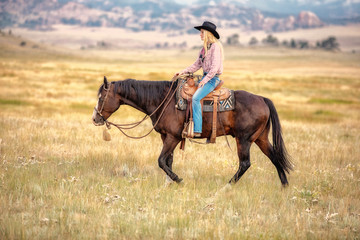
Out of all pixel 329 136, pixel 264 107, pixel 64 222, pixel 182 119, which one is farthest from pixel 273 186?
pixel 329 136

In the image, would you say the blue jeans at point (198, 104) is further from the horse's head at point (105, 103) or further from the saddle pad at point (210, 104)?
the horse's head at point (105, 103)

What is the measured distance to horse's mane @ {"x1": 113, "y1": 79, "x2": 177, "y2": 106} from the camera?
7598 millimetres

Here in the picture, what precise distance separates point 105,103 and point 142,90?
802 millimetres

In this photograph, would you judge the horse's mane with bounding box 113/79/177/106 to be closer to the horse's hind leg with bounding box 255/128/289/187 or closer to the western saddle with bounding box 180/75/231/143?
the western saddle with bounding box 180/75/231/143

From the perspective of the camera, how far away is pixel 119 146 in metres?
10.5

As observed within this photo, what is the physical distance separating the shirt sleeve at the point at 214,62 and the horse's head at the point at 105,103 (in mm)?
1904

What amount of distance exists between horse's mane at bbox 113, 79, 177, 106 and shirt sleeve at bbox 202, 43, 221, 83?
34.2 inches

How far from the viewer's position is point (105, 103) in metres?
7.58

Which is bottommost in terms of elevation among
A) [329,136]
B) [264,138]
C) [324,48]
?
[329,136]

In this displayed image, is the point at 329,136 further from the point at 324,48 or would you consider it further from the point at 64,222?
the point at 324,48

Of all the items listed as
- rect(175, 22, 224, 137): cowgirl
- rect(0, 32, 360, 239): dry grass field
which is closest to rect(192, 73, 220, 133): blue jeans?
rect(175, 22, 224, 137): cowgirl

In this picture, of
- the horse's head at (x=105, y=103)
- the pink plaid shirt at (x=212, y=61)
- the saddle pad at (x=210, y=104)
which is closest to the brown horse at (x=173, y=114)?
the horse's head at (x=105, y=103)

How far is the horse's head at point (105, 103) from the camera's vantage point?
7.55m

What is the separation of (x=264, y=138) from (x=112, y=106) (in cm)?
327
